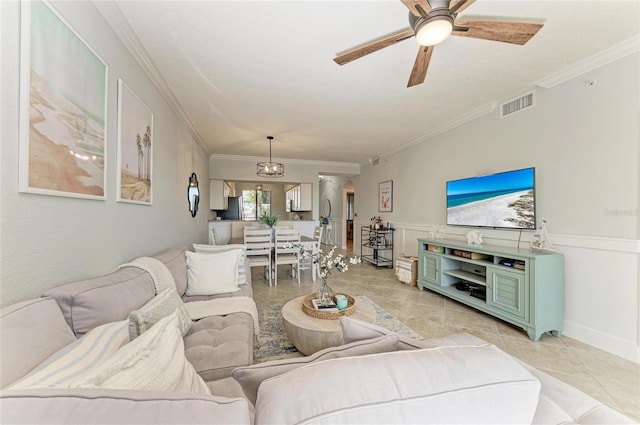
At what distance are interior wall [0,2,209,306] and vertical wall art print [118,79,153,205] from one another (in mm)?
63

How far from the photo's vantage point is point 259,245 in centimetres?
413

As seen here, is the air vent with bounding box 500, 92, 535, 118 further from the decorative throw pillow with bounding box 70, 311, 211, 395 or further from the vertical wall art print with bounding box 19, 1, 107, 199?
the vertical wall art print with bounding box 19, 1, 107, 199

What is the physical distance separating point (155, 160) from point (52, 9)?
1.41 metres

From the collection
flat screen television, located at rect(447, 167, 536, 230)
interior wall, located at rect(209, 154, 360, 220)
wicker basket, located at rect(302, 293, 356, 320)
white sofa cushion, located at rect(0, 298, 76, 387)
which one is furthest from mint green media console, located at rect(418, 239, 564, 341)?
interior wall, located at rect(209, 154, 360, 220)

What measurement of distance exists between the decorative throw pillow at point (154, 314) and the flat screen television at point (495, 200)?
338 cm

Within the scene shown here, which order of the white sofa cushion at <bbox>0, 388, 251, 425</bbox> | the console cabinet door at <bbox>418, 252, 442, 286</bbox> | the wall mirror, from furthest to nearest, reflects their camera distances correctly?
the wall mirror < the console cabinet door at <bbox>418, 252, 442, 286</bbox> < the white sofa cushion at <bbox>0, 388, 251, 425</bbox>

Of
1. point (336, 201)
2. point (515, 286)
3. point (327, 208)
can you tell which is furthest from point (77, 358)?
point (327, 208)

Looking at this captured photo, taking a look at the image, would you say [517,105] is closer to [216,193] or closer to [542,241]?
[542,241]

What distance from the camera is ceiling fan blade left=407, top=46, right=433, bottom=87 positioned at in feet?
5.78

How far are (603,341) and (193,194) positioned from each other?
17.0 ft

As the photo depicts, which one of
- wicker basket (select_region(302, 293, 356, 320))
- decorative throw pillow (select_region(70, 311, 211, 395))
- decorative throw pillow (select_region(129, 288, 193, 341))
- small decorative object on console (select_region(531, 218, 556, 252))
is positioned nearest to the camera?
decorative throw pillow (select_region(70, 311, 211, 395))

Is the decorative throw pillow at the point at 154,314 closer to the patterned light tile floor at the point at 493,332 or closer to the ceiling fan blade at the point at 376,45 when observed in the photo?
the patterned light tile floor at the point at 493,332

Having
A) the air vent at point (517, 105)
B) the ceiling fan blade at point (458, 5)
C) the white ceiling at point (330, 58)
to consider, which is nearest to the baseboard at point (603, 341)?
the air vent at point (517, 105)

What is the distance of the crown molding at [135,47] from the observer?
1601mm
